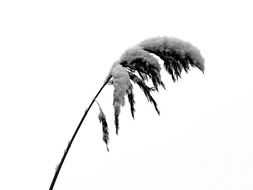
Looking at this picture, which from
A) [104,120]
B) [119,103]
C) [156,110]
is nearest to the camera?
[119,103]

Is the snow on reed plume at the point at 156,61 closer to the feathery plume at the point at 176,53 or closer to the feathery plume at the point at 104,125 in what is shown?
the feathery plume at the point at 176,53

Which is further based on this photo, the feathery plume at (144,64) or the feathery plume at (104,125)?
the feathery plume at (104,125)

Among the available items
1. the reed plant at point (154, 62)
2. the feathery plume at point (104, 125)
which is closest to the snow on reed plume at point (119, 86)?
the reed plant at point (154, 62)

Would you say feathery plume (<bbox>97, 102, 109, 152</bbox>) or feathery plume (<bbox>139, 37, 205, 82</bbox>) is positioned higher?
feathery plume (<bbox>139, 37, 205, 82</bbox>)

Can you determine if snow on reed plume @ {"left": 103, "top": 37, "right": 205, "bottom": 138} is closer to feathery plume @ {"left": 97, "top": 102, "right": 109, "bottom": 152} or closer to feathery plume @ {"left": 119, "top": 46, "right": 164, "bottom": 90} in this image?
feathery plume @ {"left": 119, "top": 46, "right": 164, "bottom": 90}

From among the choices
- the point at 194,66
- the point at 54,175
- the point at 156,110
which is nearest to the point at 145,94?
the point at 156,110

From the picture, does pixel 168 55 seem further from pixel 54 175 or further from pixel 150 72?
pixel 54 175

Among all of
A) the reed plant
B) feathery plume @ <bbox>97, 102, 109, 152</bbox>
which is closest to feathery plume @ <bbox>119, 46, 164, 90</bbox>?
the reed plant
